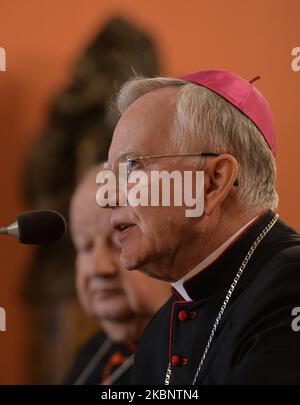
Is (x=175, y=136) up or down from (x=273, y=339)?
up

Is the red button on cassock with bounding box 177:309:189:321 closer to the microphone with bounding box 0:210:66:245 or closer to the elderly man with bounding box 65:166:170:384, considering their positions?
the microphone with bounding box 0:210:66:245

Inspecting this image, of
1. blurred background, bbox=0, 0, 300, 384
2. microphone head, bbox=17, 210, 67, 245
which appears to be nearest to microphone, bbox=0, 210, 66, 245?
microphone head, bbox=17, 210, 67, 245

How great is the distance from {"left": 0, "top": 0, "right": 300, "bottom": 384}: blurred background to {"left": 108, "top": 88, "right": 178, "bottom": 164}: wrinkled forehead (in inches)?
70.9

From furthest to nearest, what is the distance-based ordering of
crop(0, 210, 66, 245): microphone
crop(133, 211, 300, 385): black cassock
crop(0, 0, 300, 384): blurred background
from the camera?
crop(0, 0, 300, 384): blurred background → crop(0, 210, 66, 245): microphone → crop(133, 211, 300, 385): black cassock

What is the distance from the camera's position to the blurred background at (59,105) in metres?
3.89

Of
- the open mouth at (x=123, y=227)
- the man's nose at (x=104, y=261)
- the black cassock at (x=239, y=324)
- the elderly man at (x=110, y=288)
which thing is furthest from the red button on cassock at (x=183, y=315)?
the man's nose at (x=104, y=261)

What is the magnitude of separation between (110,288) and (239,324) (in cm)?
116

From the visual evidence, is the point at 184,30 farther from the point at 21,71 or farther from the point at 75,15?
the point at 21,71

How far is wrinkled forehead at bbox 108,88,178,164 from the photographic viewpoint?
1.90 m

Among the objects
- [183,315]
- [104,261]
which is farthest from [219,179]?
[104,261]

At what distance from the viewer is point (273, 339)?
1.53 metres

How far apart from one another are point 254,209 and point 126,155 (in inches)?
13.0

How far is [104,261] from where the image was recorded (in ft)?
9.05

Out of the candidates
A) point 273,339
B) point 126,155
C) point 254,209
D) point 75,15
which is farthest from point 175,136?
point 75,15
